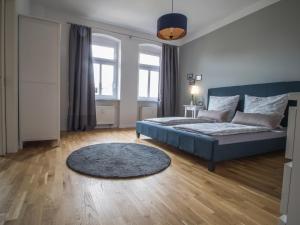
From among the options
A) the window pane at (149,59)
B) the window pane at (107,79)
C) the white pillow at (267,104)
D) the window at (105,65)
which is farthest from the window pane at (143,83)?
the white pillow at (267,104)

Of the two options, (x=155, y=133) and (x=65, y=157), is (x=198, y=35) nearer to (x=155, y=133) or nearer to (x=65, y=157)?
(x=155, y=133)

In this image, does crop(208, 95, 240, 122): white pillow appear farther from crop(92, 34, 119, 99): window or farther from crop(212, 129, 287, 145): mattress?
crop(92, 34, 119, 99): window

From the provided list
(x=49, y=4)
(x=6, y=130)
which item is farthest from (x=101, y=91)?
(x=6, y=130)

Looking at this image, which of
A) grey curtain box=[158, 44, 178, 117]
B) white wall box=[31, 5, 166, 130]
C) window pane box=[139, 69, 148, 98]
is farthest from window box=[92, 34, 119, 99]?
grey curtain box=[158, 44, 178, 117]

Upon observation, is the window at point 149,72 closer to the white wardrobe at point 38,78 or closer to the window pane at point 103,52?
the window pane at point 103,52

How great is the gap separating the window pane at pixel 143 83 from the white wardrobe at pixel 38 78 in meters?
2.84

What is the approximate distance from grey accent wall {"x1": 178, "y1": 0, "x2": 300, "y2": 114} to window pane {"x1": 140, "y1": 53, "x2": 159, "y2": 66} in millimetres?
1156

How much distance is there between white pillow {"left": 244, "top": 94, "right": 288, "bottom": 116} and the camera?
3.03 metres

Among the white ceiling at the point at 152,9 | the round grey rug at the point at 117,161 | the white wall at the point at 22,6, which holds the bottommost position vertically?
the round grey rug at the point at 117,161

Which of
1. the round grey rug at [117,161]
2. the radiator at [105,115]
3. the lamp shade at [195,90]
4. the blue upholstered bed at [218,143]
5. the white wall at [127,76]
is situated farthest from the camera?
the lamp shade at [195,90]

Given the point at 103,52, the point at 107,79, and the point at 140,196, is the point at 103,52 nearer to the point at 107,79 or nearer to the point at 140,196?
the point at 107,79

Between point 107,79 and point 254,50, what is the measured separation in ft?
11.7

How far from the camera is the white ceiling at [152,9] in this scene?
3.61 m

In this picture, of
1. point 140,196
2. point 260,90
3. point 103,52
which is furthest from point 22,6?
point 260,90
